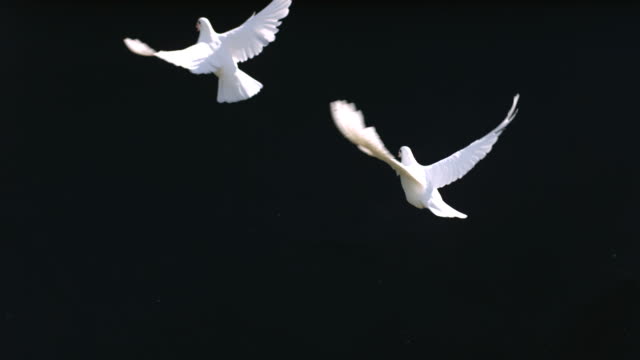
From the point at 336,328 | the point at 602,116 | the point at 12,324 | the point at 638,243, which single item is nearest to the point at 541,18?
the point at 602,116

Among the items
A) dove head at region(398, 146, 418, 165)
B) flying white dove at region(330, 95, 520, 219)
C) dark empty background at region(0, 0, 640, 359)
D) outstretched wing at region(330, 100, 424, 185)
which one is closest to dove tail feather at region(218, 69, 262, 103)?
flying white dove at region(330, 95, 520, 219)

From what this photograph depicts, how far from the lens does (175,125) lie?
227 inches

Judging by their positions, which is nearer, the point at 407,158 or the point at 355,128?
the point at 355,128

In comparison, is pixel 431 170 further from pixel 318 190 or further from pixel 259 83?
pixel 318 190

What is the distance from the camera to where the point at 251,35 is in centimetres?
443

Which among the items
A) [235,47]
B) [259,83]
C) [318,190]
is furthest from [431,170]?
[318,190]

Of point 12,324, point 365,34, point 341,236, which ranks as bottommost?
point 12,324

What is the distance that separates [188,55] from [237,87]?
21 cm

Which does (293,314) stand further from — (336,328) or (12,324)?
(12,324)

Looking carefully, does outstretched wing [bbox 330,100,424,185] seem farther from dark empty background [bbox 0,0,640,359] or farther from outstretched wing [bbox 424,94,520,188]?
dark empty background [bbox 0,0,640,359]

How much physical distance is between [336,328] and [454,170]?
165 cm

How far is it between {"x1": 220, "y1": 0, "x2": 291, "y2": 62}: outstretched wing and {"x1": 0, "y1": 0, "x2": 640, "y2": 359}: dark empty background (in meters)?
1.20

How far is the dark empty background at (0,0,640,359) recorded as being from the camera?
568 cm

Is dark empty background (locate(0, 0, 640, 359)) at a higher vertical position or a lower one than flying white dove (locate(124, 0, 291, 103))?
lower
